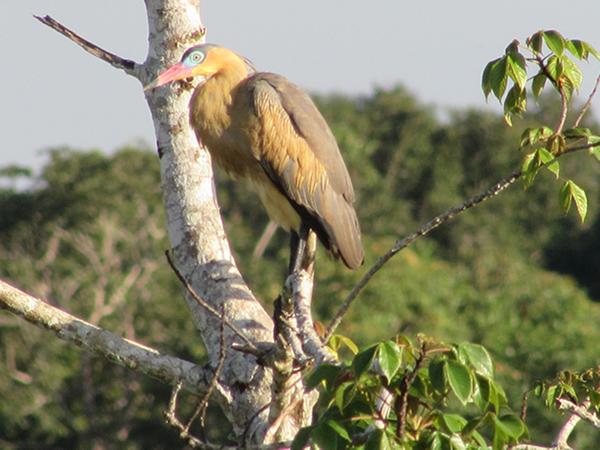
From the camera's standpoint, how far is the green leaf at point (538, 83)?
347 centimetres

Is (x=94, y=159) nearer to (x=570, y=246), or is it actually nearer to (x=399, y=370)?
(x=570, y=246)

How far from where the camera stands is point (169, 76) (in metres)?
4.50

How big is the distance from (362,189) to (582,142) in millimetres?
18420

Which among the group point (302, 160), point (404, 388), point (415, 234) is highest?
point (302, 160)

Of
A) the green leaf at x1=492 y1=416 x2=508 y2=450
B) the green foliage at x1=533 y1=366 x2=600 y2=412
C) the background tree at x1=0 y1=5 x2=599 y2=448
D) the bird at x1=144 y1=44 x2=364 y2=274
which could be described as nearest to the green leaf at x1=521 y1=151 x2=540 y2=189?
the green foliage at x1=533 y1=366 x2=600 y2=412

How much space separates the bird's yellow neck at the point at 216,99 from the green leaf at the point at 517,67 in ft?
6.90

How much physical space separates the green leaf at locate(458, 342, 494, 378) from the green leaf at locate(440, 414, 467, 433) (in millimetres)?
125

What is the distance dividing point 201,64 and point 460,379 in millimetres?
2585

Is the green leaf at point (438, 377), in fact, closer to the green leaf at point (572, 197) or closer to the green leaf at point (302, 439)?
the green leaf at point (302, 439)

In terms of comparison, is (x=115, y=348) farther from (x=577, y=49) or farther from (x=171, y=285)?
(x=171, y=285)

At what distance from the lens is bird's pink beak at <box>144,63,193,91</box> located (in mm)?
4453

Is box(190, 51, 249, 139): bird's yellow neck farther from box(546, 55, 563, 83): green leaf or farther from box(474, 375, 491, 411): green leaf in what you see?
box(474, 375, 491, 411): green leaf

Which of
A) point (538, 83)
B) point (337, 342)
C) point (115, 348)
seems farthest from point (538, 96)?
point (115, 348)

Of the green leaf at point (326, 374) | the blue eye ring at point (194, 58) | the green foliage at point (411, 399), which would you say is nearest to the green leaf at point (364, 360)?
the green foliage at point (411, 399)
